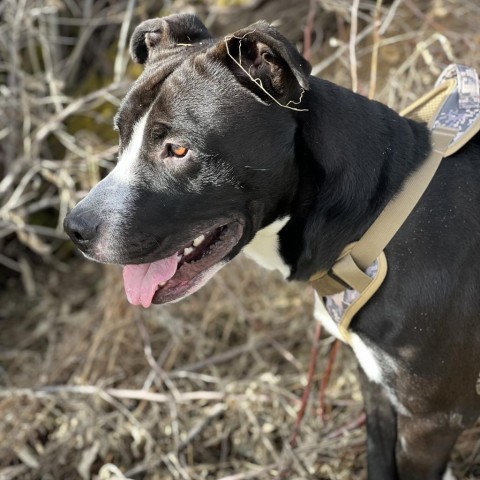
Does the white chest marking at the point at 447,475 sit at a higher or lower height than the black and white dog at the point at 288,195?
lower

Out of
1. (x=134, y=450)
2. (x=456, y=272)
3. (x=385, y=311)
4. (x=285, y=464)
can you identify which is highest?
(x=456, y=272)

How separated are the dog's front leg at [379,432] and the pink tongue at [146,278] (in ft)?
2.96

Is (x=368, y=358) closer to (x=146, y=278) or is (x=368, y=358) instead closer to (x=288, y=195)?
(x=288, y=195)

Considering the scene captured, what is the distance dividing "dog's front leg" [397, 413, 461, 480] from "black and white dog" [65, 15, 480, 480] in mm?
113

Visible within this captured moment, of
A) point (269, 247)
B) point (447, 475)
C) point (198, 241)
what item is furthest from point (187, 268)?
point (447, 475)

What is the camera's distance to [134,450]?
3.73m

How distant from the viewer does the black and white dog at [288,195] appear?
236 centimetres

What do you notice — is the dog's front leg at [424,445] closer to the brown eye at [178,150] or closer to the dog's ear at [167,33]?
the brown eye at [178,150]

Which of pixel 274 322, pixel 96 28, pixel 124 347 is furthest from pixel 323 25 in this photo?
pixel 124 347

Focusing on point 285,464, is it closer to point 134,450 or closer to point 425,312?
point 134,450

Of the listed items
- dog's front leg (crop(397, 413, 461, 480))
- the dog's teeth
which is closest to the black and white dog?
the dog's teeth

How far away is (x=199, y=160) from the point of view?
7.70 feet

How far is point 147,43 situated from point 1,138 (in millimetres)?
2193

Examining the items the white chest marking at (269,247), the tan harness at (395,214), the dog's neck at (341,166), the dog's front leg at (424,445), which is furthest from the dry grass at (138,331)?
the white chest marking at (269,247)
